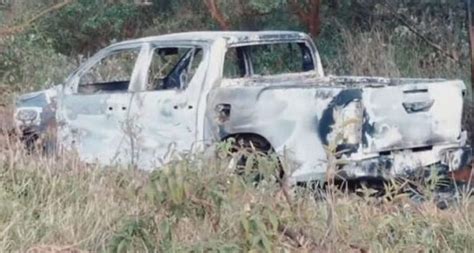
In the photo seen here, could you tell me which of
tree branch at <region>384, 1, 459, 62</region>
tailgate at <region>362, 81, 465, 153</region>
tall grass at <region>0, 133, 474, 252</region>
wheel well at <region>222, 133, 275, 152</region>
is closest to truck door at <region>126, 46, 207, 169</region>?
wheel well at <region>222, 133, 275, 152</region>

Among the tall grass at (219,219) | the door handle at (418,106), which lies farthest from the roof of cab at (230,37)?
the tall grass at (219,219)

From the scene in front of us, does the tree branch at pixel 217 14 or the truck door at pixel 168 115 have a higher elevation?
the tree branch at pixel 217 14

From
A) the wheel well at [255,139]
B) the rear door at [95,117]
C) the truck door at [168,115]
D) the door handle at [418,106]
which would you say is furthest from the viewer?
the rear door at [95,117]

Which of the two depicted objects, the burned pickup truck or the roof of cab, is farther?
the roof of cab

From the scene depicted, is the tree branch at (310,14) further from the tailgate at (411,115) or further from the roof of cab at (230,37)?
the tailgate at (411,115)

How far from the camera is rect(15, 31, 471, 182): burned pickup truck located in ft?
28.1

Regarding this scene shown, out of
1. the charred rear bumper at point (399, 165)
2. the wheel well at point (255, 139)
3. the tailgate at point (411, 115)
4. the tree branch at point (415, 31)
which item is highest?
the tree branch at point (415, 31)

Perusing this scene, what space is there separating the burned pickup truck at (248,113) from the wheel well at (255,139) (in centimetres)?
1

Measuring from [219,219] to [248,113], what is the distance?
3271mm

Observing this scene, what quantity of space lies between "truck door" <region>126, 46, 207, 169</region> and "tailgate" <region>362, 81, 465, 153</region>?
65.5 inches

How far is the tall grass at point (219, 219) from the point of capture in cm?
555

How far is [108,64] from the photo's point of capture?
14586 mm

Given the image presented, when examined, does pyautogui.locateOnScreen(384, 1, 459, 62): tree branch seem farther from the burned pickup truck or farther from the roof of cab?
the roof of cab

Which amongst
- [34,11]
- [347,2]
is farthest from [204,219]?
[34,11]
